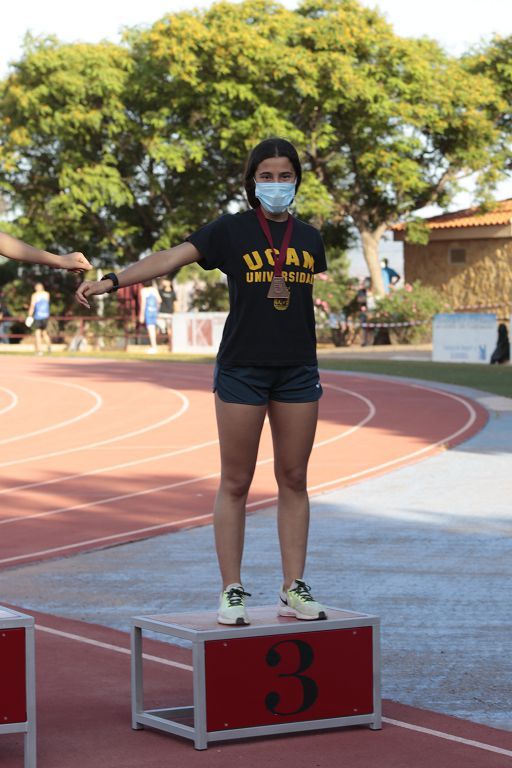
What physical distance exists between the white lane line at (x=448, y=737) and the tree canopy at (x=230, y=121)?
44.1 metres

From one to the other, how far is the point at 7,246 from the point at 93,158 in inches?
1883

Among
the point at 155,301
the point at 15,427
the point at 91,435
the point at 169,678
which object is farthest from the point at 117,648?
the point at 155,301

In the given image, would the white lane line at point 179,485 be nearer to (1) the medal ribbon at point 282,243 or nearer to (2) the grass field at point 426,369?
(1) the medal ribbon at point 282,243

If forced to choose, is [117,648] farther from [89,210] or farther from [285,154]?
[89,210]

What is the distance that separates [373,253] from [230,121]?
697 centimetres

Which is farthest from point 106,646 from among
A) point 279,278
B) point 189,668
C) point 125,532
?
point 125,532

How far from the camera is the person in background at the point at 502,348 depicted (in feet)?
112

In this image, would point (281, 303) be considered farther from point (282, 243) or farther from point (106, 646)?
point (106, 646)

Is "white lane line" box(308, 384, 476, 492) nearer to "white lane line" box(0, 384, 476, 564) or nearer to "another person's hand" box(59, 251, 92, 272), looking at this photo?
"white lane line" box(0, 384, 476, 564)

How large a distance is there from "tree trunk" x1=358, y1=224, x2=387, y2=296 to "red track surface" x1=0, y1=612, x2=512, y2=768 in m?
43.9

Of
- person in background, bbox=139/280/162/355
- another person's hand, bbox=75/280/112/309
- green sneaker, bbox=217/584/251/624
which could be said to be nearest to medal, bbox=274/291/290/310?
another person's hand, bbox=75/280/112/309

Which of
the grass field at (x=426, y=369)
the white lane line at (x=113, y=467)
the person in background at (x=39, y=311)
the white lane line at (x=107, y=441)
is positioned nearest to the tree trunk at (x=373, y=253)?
the grass field at (x=426, y=369)

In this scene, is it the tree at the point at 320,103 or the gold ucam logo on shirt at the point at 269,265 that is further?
→ the tree at the point at 320,103

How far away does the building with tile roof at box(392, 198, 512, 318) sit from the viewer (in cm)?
5100
